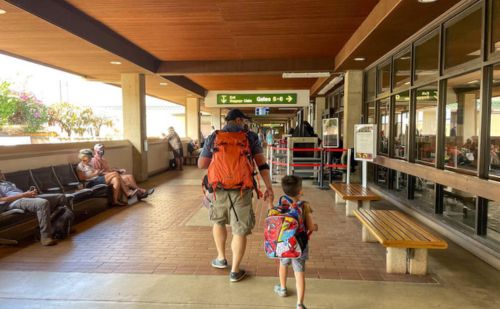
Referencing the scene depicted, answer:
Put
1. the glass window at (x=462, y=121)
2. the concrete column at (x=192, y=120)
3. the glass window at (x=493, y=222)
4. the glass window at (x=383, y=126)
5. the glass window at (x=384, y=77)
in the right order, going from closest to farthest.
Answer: the glass window at (x=493, y=222), the glass window at (x=462, y=121), the glass window at (x=384, y=77), the glass window at (x=383, y=126), the concrete column at (x=192, y=120)

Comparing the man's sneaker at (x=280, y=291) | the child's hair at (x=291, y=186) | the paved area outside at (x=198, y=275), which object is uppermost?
the child's hair at (x=291, y=186)

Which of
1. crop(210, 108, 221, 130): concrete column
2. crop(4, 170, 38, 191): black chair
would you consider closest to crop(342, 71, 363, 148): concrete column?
crop(4, 170, 38, 191): black chair

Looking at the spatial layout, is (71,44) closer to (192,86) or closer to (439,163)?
(439,163)

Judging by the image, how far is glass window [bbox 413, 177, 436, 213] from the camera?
591 centimetres

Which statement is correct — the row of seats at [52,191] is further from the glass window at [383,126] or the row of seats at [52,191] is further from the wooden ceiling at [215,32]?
the glass window at [383,126]

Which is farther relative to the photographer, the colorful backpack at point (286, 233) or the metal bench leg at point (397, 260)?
the metal bench leg at point (397, 260)

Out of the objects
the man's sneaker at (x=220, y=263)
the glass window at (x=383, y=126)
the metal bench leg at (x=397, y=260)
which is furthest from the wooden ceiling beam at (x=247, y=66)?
the man's sneaker at (x=220, y=263)

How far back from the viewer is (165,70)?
9.77 metres

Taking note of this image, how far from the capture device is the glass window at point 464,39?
A: 4328mm

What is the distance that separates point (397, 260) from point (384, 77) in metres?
5.68

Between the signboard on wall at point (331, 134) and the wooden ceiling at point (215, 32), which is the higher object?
the wooden ceiling at point (215, 32)

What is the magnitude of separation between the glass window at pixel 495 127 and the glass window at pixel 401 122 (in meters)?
2.55

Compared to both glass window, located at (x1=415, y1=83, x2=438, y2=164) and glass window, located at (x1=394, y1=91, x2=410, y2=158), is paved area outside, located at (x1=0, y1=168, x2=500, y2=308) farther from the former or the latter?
glass window, located at (x1=394, y1=91, x2=410, y2=158)

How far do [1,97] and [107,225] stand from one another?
3.77m
